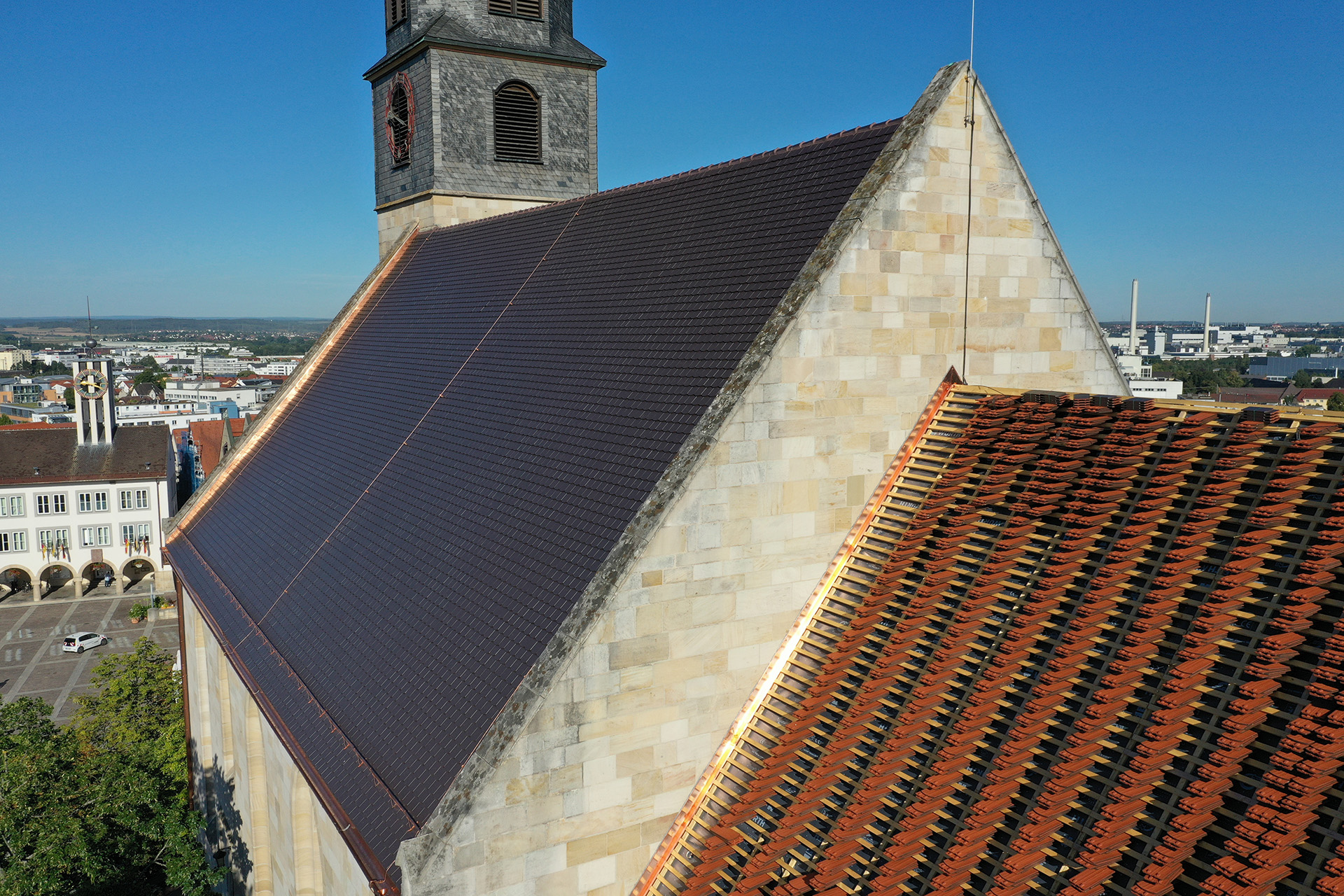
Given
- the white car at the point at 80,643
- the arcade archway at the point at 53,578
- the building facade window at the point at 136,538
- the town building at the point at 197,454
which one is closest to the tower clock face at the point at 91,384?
the building facade window at the point at 136,538

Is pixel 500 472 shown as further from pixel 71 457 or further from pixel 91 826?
pixel 71 457

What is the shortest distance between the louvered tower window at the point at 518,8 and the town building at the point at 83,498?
47754 millimetres

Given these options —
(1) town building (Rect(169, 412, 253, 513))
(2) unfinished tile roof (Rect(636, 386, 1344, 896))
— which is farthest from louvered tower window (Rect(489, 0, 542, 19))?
(1) town building (Rect(169, 412, 253, 513))

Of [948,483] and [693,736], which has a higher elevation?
[948,483]

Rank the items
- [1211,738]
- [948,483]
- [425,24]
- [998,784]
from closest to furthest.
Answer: [1211,738] → [998,784] → [948,483] → [425,24]

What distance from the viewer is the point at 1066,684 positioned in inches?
290

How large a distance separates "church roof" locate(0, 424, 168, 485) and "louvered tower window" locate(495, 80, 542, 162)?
4913 cm

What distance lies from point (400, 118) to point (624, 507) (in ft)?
63.8

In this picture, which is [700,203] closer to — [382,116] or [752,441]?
[752,441]

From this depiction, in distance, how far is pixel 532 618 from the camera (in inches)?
401

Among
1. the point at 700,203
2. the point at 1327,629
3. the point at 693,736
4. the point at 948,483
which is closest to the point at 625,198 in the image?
the point at 700,203

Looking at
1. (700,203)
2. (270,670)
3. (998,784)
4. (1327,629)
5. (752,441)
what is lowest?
(270,670)

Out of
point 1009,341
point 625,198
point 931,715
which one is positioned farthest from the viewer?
point 625,198

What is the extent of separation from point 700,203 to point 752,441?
5.79 metres
